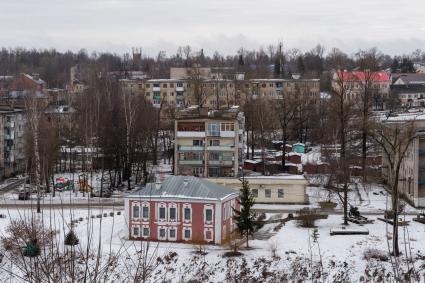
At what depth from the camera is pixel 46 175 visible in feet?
109

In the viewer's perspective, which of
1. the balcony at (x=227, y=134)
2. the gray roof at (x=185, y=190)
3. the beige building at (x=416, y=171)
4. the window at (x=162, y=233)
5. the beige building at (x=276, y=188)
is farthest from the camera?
the balcony at (x=227, y=134)

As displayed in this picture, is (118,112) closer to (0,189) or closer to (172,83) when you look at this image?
(0,189)

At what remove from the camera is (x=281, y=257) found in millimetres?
20188

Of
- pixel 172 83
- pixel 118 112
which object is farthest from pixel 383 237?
pixel 172 83

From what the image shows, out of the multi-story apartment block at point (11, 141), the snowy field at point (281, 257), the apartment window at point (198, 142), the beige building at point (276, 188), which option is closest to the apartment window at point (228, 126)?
the apartment window at point (198, 142)

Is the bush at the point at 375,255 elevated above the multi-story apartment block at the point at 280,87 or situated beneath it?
situated beneath

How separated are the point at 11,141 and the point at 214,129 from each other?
42.7 ft

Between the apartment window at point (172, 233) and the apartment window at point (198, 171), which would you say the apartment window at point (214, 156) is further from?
the apartment window at point (172, 233)

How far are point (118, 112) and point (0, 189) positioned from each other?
8167 mm

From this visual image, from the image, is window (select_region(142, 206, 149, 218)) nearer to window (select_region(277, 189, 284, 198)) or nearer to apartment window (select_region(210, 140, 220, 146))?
window (select_region(277, 189, 284, 198))

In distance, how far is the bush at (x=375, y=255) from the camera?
1989 centimetres

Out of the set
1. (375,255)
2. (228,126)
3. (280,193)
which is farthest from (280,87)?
(375,255)

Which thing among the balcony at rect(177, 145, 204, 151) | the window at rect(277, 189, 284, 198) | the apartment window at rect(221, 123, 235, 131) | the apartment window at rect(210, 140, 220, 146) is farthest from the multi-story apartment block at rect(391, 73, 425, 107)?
the window at rect(277, 189, 284, 198)

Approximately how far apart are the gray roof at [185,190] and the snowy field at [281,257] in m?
1.54
